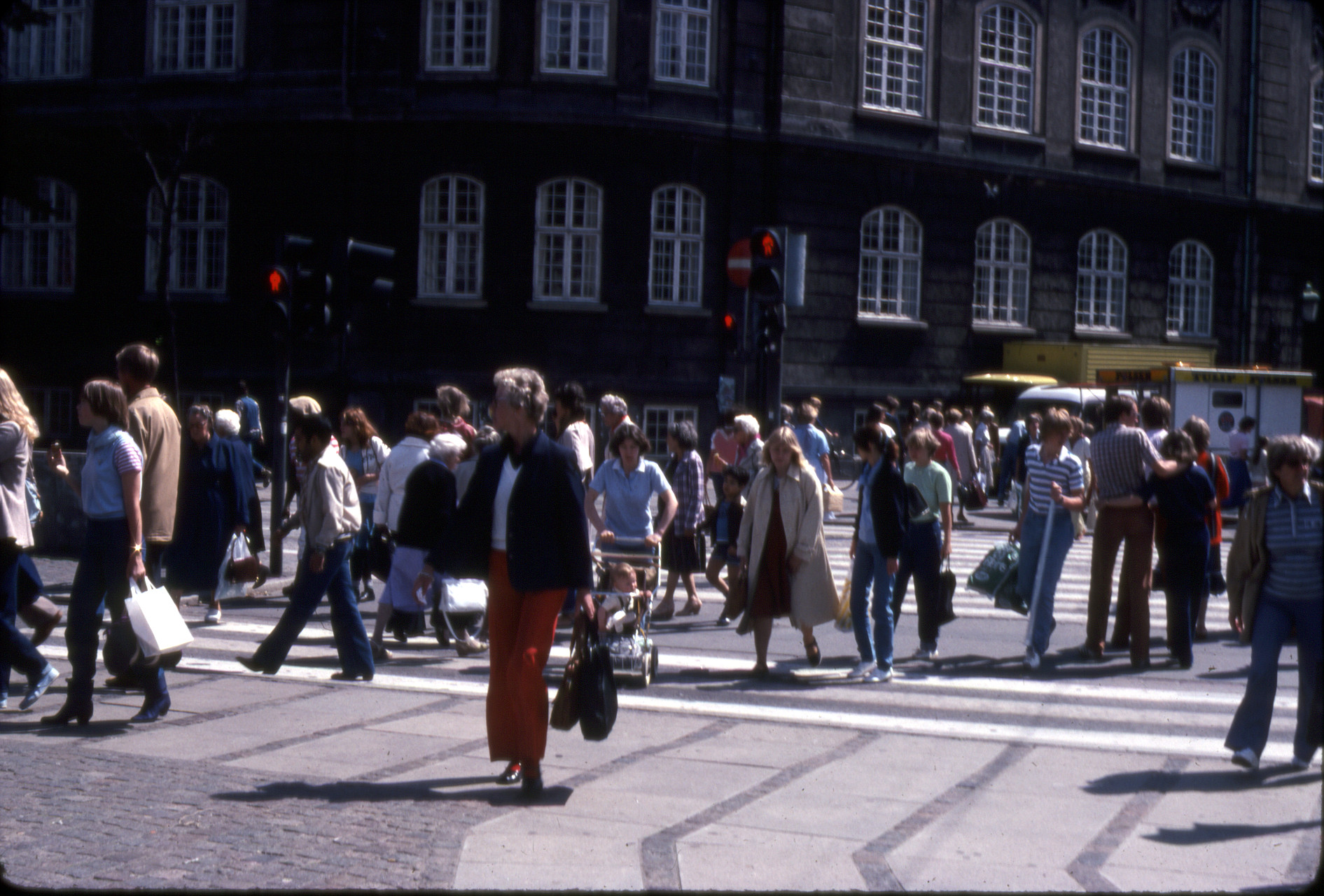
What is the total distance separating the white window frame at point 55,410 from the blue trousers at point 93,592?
23312mm

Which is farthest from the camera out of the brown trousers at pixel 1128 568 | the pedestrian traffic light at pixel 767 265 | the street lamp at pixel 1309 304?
the street lamp at pixel 1309 304

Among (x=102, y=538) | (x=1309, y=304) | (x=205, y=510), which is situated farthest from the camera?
(x=1309, y=304)

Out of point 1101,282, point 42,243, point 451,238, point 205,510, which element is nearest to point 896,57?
point 1101,282

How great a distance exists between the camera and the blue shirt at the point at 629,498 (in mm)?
10969

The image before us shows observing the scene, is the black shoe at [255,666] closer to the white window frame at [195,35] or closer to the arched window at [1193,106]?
the white window frame at [195,35]

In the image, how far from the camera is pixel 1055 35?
32531 millimetres

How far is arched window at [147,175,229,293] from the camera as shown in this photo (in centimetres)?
2906

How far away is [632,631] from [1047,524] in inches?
121

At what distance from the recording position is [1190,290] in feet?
116

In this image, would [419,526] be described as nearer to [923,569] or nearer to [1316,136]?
[923,569]

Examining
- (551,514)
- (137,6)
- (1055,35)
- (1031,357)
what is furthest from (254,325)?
(551,514)

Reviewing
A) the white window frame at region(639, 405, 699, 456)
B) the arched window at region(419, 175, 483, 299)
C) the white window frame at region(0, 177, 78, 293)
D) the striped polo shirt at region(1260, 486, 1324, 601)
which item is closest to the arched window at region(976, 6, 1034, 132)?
the white window frame at region(639, 405, 699, 456)

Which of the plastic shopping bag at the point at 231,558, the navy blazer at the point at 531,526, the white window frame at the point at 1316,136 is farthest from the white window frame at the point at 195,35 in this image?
the white window frame at the point at 1316,136

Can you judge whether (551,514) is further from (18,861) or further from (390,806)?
(18,861)
